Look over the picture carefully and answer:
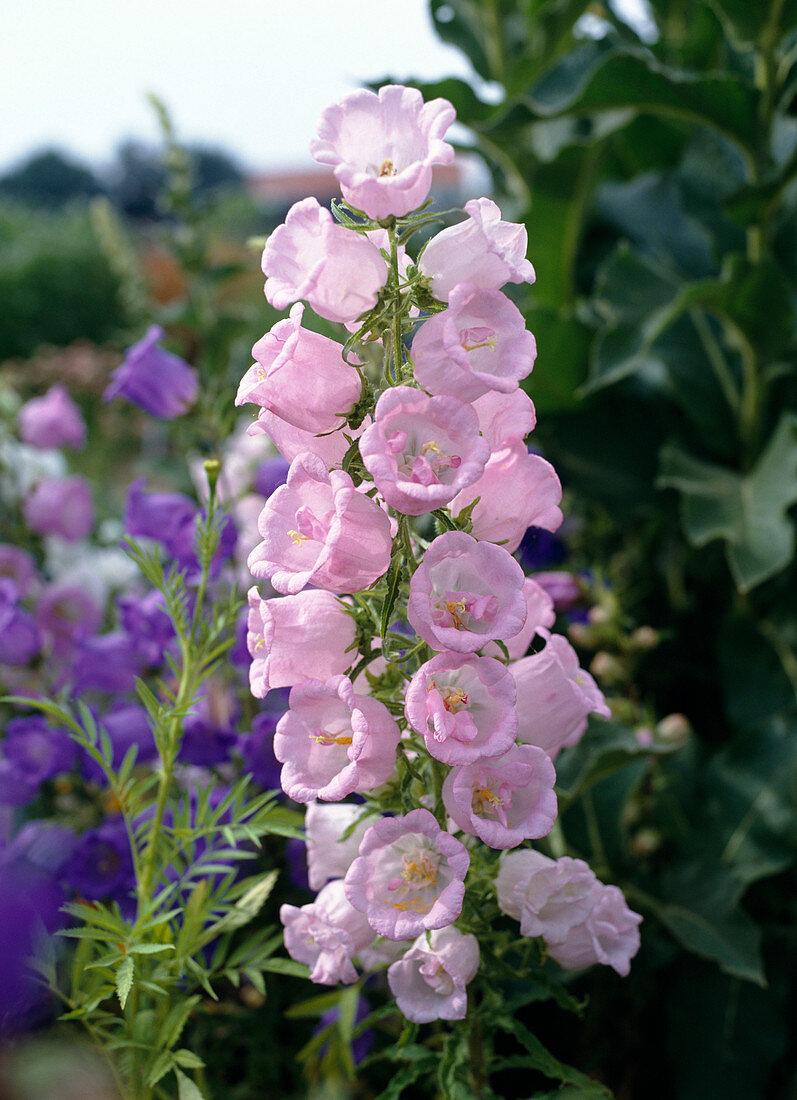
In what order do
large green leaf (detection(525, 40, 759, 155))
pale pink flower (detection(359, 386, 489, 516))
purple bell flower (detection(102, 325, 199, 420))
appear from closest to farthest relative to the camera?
pale pink flower (detection(359, 386, 489, 516)) < purple bell flower (detection(102, 325, 199, 420)) < large green leaf (detection(525, 40, 759, 155))

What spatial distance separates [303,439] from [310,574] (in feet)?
0.36

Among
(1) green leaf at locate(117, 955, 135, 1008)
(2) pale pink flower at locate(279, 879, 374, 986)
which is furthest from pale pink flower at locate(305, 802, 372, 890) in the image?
(1) green leaf at locate(117, 955, 135, 1008)

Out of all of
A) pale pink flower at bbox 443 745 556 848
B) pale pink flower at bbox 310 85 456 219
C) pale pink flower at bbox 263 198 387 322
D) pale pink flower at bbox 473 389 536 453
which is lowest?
pale pink flower at bbox 443 745 556 848

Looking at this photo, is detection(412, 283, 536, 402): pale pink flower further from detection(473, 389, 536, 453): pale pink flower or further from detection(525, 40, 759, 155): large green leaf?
detection(525, 40, 759, 155): large green leaf

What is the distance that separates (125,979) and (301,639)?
21 cm

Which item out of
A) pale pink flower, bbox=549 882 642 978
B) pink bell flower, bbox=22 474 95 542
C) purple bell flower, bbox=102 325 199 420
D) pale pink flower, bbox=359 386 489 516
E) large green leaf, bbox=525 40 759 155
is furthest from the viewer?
pink bell flower, bbox=22 474 95 542

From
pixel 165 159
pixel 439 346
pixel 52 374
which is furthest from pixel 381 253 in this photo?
pixel 52 374

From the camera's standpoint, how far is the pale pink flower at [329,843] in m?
0.56

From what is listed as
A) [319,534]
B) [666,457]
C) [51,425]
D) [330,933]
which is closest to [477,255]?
[319,534]

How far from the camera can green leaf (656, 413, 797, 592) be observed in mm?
1038

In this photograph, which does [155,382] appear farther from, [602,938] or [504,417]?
[602,938]

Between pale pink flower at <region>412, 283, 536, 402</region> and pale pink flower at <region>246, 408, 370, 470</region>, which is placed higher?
pale pink flower at <region>412, 283, 536, 402</region>

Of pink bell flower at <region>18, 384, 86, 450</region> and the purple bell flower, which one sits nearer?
the purple bell flower

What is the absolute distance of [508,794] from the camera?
0.48 meters
